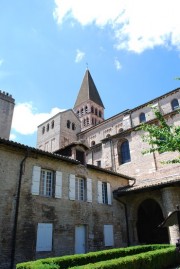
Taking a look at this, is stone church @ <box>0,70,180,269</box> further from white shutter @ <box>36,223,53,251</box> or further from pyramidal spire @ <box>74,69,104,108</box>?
pyramidal spire @ <box>74,69,104,108</box>

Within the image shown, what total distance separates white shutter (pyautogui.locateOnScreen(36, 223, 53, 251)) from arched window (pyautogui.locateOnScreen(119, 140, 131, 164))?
1197cm

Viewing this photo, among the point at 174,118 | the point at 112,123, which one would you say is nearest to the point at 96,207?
the point at 174,118

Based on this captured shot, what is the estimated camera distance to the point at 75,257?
8.16m

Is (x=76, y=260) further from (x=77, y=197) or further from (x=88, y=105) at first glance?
(x=88, y=105)

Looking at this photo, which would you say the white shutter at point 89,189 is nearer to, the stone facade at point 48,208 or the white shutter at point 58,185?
the stone facade at point 48,208

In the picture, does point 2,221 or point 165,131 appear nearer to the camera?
point 2,221

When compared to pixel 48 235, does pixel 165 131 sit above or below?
above

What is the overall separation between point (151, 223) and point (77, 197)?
302 inches

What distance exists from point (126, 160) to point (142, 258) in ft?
44.4

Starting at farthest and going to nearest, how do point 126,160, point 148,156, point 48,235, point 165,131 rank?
1. point 126,160
2. point 148,156
3. point 48,235
4. point 165,131

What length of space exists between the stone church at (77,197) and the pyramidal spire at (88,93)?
2364cm

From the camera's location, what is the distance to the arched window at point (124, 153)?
71.2 feet

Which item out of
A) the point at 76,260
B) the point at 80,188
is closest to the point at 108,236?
the point at 80,188

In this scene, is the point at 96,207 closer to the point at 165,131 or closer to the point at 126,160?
the point at 165,131
